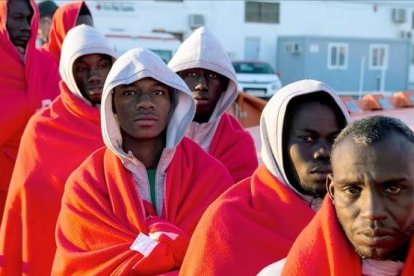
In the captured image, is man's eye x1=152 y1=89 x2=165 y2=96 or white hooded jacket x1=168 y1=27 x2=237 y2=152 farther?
white hooded jacket x1=168 y1=27 x2=237 y2=152

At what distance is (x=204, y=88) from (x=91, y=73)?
659mm

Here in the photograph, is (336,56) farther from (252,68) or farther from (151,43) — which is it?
(151,43)

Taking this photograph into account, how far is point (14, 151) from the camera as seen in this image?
5.44 m

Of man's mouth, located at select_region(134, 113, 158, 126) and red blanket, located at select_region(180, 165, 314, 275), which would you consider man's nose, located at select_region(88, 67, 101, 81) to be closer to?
man's mouth, located at select_region(134, 113, 158, 126)

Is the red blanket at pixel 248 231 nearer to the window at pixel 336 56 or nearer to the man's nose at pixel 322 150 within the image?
the man's nose at pixel 322 150

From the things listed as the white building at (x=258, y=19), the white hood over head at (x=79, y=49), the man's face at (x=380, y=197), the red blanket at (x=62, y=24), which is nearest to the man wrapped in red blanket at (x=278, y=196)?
the man's face at (x=380, y=197)

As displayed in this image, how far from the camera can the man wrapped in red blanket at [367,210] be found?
1757 mm

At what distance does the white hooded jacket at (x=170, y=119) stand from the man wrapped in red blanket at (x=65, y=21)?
9.07ft

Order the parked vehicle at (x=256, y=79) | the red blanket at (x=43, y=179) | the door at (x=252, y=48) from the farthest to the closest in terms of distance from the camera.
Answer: the door at (x=252, y=48) → the parked vehicle at (x=256, y=79) → the red blanket at (x=43, y=179)

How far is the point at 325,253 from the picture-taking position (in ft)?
6.09

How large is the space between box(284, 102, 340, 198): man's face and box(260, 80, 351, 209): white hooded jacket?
0.03 meters

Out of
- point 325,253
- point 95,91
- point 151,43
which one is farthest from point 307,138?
point 151,43

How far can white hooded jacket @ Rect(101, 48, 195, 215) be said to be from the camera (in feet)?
10.9

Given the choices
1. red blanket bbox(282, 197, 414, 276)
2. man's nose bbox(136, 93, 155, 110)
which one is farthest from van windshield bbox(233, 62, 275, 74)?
red blanket bbox(282, 197, 414, 276)
